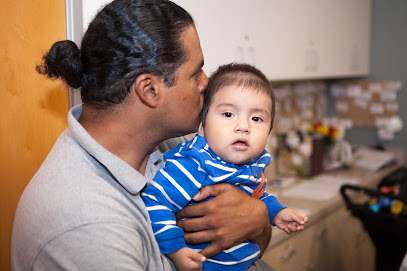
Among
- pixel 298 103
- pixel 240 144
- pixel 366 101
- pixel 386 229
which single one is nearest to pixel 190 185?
pixel 240 144

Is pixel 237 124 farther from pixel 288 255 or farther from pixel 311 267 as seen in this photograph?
pixel 311 267

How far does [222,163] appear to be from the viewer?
125 cm

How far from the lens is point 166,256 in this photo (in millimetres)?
1135

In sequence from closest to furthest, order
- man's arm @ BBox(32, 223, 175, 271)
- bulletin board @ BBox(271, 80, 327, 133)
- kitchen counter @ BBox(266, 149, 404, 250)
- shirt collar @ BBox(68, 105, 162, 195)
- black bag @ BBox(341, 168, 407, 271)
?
man's arm @ BBox(32, 223, 175, 271)
shirt collar @ BBox(68, 105, 162, 195)
kitchen counter @ BBox(266, 149, 404, 250)
black bag @ BBox(341, 168, 407, 271)
bulletin board @ BBox(271, 80, 327, 133)

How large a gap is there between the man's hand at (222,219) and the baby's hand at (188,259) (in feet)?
0.37

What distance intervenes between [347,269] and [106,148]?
234 centimetres

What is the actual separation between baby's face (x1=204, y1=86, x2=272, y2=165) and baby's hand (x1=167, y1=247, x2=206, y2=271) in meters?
0.30

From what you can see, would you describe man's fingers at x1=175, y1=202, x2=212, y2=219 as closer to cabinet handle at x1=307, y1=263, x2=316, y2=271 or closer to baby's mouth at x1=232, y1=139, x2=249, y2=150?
baby's mouth at x1=232, y1=139, x2=249, y2=150

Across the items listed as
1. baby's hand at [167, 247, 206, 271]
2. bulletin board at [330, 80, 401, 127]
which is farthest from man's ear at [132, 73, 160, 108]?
bulletin board at [330, 80, 401, 127]

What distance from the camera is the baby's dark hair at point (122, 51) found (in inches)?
41.8

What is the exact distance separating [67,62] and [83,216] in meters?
0.42

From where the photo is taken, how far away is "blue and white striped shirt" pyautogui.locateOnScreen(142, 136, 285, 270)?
43.6 inches

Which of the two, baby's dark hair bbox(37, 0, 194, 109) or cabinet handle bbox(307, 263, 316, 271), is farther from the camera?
cabinet handle bbox(307, 263, 316, 271)

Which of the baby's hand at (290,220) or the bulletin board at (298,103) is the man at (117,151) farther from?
the bulletin board at (298,103)
